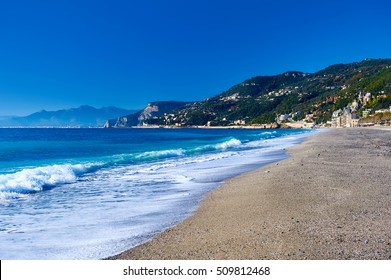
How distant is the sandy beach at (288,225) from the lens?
5703mm

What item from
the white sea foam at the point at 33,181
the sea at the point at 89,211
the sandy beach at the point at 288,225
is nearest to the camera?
the sandy beach at the point at 288,225

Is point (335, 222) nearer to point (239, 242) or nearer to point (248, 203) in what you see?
point (239, 242)

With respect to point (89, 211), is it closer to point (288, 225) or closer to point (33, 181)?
point (288, 225)

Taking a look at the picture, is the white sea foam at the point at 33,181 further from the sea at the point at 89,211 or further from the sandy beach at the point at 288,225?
the sandy beach at the point at 288,225

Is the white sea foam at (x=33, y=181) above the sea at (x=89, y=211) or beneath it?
above

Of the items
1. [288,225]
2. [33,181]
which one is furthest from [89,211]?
[33,181]

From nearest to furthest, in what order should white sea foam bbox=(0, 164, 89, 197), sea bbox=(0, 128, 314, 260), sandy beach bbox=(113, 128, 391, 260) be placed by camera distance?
sandy beach bbox=(113, 128, 391, 260)
sea bbox=(0, 128, 314, 260)
white sea foam bbox=(0, 164, 89, 197)

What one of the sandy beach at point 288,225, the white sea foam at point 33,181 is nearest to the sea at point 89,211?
the white sea foam at point 33,181

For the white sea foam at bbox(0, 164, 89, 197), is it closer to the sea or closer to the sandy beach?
the sea

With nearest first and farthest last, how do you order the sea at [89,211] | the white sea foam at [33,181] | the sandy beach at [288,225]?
1. the sandy beach at [288,225]
2. the sea at [89,211]
3. the white sea foam at [33,181]

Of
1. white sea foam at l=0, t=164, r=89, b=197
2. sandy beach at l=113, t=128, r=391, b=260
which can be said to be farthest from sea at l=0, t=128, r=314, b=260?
sandy beach at l=113, t=128, r=391, b=260

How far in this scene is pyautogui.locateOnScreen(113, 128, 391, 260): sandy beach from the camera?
18.7 feet

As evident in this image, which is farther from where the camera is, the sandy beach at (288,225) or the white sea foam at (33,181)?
the white sea foam at (33,181)
